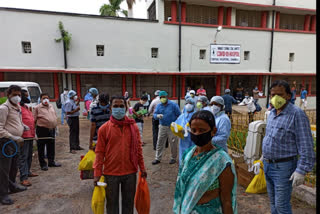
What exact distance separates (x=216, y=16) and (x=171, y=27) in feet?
12.5

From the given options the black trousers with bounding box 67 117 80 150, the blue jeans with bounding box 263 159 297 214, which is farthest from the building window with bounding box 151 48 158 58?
the blue jeans with bounding box 263 159 297 214

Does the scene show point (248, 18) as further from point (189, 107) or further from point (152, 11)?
point (189, 107)

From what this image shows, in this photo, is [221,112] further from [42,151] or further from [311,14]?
[311,14]

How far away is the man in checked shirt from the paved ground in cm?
113

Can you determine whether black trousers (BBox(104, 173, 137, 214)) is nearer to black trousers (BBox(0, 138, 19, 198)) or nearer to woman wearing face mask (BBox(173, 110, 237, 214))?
woman wearing face mask (BBox(173, 110, 237, 214))

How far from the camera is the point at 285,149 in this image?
6.97 feet

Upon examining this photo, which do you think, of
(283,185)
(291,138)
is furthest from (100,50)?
(283,185)

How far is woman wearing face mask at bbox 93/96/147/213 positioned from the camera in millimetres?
2365

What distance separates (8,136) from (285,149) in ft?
13.0

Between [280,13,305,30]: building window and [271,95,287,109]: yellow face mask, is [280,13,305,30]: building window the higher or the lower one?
the higher one

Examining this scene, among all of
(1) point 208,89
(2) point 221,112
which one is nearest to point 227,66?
(1) point 208,89

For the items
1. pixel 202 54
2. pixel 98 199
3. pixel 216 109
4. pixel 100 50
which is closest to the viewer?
pixel 98 199

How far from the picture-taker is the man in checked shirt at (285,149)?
6.55 feet

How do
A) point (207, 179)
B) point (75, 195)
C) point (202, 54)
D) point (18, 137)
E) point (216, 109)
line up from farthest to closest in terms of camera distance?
1. point (202, 54)
2. point (75, 195)
3. point (18, 137)
4. point (216, 109)
5. point (207, 179)
